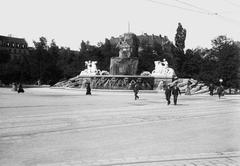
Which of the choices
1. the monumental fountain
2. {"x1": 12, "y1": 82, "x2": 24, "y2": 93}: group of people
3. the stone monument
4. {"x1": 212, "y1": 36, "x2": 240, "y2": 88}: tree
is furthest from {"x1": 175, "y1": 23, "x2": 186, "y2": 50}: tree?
{"x1": 12, "y1": 82, "x2": 24, "y2": 93}: group of people

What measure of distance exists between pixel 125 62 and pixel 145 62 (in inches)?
1279

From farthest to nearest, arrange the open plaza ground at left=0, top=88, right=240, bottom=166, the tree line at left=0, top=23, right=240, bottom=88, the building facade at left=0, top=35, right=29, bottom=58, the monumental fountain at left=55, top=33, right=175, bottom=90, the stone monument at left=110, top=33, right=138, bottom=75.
→ the building facade at left=0, top=35, right=29, bottom=58
the tree line at left=0, top=23, right=240, bottom=88
the stone monument at left=110, top=33, right=138, bottom=75
the monumental fountain at left=55, top=33, right=175, bottom=90
the open plaza ground at left=0, top=88, right=240, bottom=166

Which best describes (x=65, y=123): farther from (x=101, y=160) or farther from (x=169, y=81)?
(x=169, y=81)

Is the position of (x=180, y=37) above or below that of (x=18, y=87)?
above

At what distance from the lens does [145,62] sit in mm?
88375

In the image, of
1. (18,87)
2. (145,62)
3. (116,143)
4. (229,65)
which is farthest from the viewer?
(145,62)

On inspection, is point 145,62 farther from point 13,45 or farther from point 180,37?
point 13,45

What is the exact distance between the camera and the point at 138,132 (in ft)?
38.2

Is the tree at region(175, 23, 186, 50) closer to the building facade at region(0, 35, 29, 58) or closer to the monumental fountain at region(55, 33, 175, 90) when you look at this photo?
the monumental fountain at region(55, 33, 175, 90)

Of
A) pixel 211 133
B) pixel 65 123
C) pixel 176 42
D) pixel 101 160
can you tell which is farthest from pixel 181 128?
pixel 176 42

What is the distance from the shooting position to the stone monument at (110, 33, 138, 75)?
56.0 m

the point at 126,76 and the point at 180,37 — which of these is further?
the point at 180,37

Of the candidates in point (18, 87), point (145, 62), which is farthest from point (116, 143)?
point (145, 62)

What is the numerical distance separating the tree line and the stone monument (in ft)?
62.7
